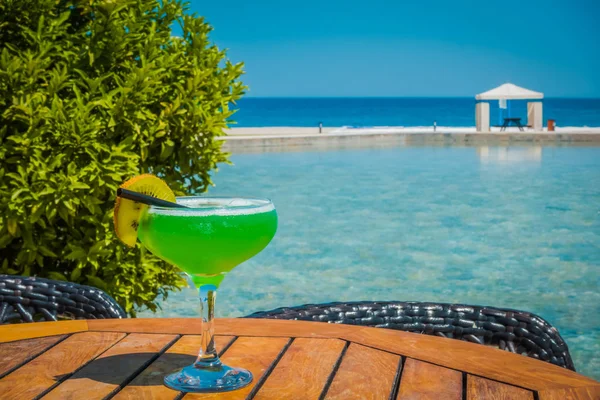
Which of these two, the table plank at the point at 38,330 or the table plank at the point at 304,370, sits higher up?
the table plank at the point at 38,330

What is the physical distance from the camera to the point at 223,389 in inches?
43.6

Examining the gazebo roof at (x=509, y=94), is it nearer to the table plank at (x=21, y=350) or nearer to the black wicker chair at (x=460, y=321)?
the black wicker chair at (x=460, y=321)

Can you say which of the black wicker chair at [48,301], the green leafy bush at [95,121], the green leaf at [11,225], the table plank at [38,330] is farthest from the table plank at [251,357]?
the green leaf at [11,225]

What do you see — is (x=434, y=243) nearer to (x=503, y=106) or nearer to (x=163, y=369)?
(x=163, y=369)

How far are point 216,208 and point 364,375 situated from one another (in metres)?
0.34

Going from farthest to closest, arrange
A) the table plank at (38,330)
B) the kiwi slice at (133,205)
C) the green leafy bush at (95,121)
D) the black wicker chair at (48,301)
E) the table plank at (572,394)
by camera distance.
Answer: the green leafy bush at (95,121), the black wicker chair at (48,301), the table plank at (38,330), the kiwi slice at (133,205), the table plank at (572,394)

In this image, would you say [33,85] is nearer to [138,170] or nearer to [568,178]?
[138,170]

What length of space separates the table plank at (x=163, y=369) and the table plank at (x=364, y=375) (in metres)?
0.23

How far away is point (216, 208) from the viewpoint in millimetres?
1147

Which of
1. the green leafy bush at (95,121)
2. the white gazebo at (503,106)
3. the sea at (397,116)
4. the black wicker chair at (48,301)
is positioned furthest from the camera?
the sea at (397,116)

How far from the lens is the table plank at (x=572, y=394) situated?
107 centimetres

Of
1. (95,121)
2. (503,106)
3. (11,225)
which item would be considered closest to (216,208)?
(95,121)

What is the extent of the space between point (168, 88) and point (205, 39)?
1.19ft

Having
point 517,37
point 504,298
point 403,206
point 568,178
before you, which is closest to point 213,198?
point 504,298
